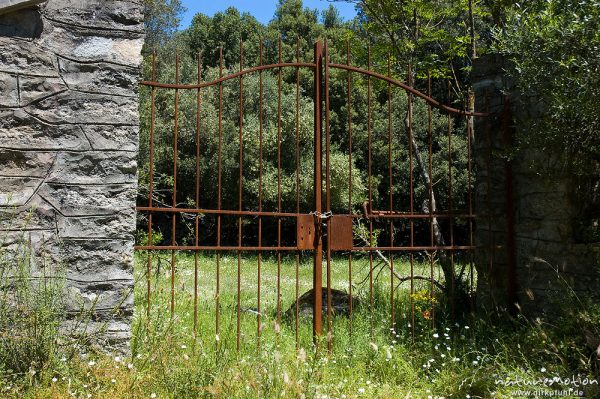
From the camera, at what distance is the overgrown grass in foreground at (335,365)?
3.21m

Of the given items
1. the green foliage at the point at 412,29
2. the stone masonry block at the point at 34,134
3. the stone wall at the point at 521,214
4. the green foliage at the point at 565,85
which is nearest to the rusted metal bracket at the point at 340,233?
the stone wall at the point at 521,214

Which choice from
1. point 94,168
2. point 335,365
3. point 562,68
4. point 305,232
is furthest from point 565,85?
point 94,168

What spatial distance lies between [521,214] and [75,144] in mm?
3671

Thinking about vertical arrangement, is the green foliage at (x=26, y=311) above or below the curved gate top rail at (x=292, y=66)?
below

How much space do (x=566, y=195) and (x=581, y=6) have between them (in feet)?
4.85

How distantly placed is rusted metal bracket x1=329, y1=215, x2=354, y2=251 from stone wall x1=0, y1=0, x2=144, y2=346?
5.29 ft

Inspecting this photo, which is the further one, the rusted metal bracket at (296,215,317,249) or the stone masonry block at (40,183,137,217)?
the rusted metal bracket at (296,215,317,249)

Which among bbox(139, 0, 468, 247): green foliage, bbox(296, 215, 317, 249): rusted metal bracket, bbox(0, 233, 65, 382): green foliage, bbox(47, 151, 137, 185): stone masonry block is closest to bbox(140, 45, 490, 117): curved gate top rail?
bbox(47, 151, 137, 185): stone masonry block

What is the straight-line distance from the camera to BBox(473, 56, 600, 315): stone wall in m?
4.58

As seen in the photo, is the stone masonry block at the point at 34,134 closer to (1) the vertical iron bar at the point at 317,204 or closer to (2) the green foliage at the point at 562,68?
(1) the vertical iron bar at the point at 317,204

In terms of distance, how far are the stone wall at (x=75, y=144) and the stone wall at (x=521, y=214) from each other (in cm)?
305

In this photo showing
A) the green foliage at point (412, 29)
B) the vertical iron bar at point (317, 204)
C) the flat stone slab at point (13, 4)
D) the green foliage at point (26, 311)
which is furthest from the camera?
the green foliage at point (412, 29)

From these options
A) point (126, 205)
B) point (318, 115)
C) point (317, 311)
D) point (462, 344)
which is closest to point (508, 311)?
point (462, 344)

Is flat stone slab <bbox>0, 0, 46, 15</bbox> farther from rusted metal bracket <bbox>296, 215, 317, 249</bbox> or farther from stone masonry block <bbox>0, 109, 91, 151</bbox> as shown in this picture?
rusted metal bracket <bbox>296, 215, 317, 249</bbox>
